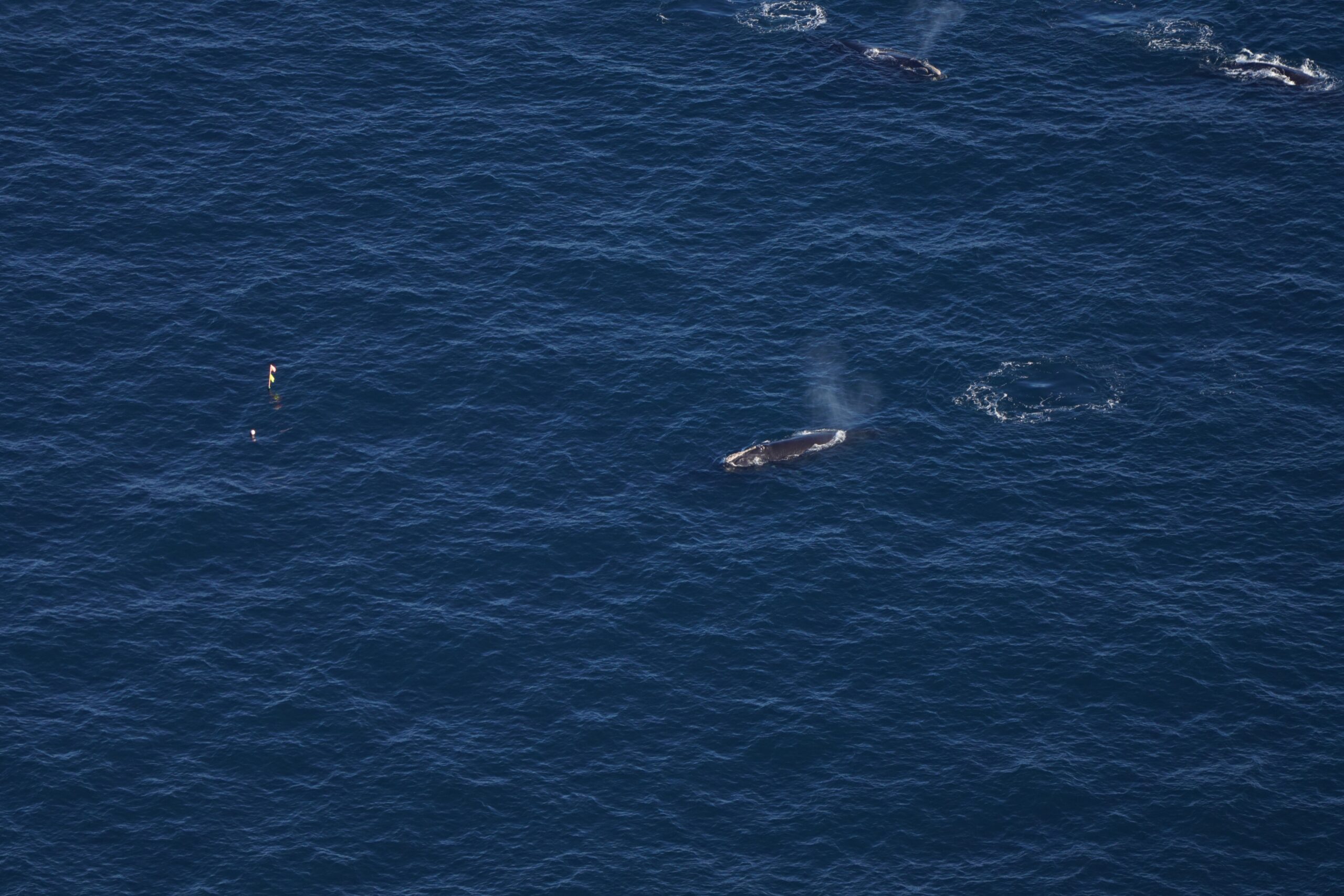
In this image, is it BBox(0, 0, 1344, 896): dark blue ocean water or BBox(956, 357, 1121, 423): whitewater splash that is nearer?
BBox(0, 0, 1344, 896): dark blue ocean water

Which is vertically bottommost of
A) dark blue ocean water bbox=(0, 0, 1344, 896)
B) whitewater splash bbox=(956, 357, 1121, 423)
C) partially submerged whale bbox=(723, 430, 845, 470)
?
dark blue ocean water bbox=(0, 0, 1344, 896)

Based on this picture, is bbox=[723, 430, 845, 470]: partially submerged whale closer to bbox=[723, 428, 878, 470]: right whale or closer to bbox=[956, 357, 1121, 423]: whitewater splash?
bbox=[723, 428, 878, 470]: right whale

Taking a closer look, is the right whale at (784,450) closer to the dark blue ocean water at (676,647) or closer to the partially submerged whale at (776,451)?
the partially submerged whale at (776,451)

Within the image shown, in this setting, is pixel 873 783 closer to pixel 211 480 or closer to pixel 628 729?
pixel 628 729

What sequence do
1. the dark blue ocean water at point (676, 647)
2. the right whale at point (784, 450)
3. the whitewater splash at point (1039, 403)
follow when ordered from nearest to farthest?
the dark blue ocean water at point (676, 647) < the right whale at point (784, 450) < the whitewater splash at point (1039, 403)

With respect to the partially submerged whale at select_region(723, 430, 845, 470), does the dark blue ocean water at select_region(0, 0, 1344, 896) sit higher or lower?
lower

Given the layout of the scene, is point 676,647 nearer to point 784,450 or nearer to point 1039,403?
point 784,450

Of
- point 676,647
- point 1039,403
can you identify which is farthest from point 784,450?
point 1039,403

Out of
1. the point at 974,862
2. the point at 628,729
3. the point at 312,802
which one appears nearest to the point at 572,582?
the point at 628,729

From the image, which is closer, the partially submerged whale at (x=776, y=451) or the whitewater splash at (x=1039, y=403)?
the partially submerged whale at (x=776, y=451)

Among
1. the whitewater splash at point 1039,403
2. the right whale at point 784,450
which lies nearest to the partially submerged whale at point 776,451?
the right whale at point 784,450

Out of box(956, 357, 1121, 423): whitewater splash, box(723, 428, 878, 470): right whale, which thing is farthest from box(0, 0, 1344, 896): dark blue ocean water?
box(723, 428, 878, 470): right whale
